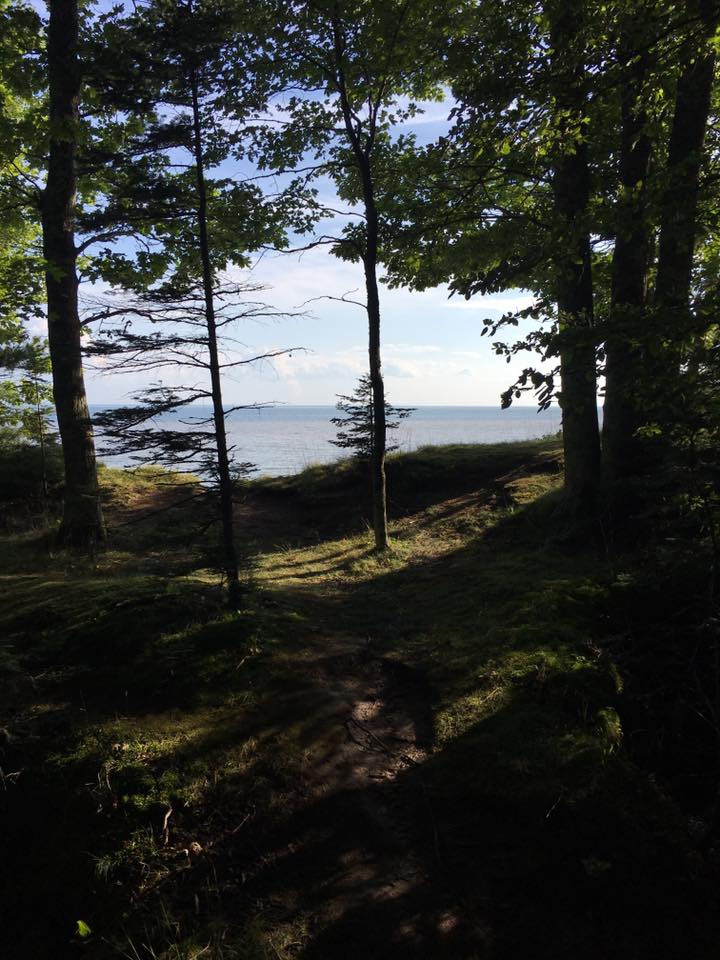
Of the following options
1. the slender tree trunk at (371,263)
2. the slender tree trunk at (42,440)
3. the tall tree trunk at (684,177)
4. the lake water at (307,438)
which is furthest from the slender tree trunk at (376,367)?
the slender tree trunk at (42,440)

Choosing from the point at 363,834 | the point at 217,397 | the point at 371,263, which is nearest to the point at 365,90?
the point at 371,263

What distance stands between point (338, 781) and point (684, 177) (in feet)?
18.0

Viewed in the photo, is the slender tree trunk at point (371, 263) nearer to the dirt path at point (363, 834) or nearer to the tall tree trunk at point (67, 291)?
the tall tree trunk at point (67, 291)

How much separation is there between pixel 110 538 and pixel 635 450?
33.5ft

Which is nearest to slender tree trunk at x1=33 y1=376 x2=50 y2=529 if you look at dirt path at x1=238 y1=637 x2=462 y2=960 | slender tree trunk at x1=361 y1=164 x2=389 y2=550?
slender tree trunk at x1=361 y1=164 x2=389 y2=550

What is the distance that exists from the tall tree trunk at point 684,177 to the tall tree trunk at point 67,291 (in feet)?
31.6

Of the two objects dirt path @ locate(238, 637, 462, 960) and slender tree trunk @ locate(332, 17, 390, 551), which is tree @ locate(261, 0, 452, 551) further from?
dirt path @ locate(238, 637, 462, 960)

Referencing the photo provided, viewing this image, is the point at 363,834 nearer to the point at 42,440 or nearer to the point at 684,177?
the point at 684,177

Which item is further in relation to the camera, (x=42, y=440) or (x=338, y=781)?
(x=42, y=440)

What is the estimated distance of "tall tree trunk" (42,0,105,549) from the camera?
10.2 meters

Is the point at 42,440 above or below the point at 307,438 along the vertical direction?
above

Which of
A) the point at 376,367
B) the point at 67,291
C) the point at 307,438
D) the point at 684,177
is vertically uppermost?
the point at 67,291

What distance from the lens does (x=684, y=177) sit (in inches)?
181

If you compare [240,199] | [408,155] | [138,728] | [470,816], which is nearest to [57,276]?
[240,199]
